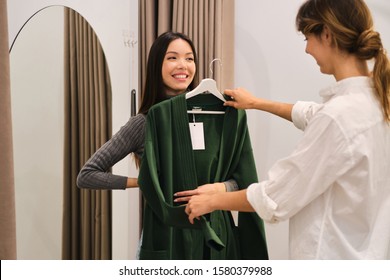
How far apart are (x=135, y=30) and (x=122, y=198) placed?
91 centimetres

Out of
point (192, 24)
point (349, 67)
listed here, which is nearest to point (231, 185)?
point (349, 67)

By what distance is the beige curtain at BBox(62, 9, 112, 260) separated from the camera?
198 centimetres

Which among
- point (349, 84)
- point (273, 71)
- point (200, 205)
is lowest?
point (200, 205)

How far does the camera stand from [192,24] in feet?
7.83

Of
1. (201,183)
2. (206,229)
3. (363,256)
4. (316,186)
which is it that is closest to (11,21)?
(201,183)

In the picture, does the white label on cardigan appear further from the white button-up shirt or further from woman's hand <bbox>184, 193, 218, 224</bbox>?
the white button-up shirt

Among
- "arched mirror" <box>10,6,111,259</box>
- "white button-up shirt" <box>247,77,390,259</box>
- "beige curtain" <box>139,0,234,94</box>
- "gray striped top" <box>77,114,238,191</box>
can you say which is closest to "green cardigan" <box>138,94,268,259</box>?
"gray striped top" <box>77,114,238,191</box>

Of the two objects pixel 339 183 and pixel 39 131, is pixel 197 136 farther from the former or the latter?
pixel 39 131

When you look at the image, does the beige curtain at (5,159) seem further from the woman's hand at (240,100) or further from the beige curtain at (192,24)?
the beige curtain at (192,24)

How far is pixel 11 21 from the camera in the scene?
5.65 ft

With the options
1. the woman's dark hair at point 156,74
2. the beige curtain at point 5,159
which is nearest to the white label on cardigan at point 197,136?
the woman's dark hair at point 156,74

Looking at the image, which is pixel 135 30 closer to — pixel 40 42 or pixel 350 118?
pixel 40 42

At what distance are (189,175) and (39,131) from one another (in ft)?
2.44

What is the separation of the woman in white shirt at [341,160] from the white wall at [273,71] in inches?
52.8
